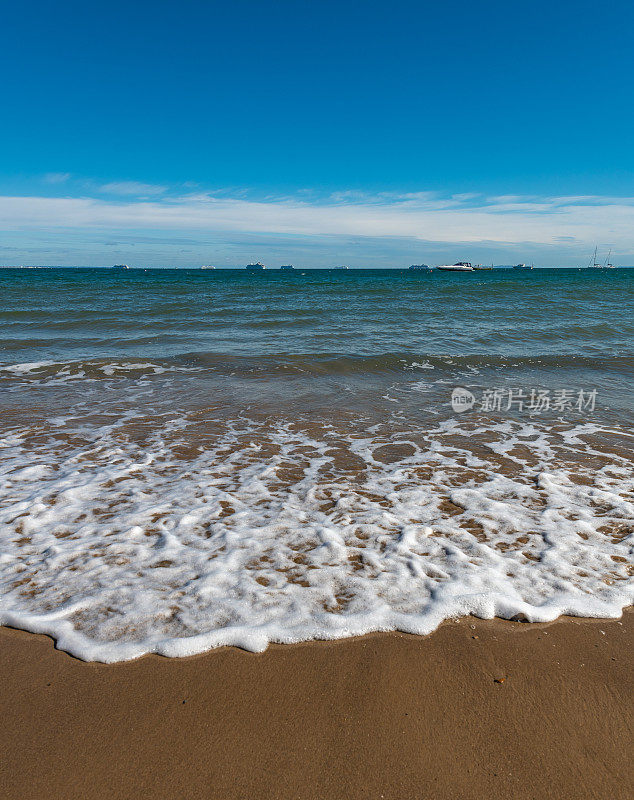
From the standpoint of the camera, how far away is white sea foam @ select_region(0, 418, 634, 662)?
2816mm

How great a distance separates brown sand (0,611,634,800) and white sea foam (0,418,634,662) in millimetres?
165

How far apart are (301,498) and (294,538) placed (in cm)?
76

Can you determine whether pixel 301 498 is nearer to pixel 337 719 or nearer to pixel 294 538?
pixel 294 538

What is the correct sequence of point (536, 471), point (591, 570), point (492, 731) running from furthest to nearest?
1. point (536, 471)
2. point (591, 570)
3. point (492, 731)

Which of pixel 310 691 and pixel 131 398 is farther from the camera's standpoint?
pixel 131 398

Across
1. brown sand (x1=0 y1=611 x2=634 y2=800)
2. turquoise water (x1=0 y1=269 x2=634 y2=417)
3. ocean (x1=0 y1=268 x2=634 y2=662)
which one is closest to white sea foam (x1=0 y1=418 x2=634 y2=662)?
ocean (x1=0 y1=268 x2=634 y2=662)

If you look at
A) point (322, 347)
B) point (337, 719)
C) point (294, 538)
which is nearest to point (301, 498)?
point (294, 538)

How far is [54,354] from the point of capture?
12.3 metres

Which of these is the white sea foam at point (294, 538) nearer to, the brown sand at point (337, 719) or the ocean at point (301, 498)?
the ocean at point (301, 498)

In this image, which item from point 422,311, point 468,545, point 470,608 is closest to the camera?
point 470,608

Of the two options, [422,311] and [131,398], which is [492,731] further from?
[422,311]

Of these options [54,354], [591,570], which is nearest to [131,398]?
[54,354]

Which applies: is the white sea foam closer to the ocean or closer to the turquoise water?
the ocean

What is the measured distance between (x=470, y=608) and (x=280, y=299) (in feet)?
84.7
